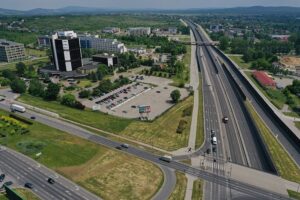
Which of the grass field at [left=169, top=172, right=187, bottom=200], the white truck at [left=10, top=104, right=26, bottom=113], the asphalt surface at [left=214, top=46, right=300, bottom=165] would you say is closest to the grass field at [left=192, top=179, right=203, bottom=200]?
the grass field at [left=169, top=172, right=187, bottom=200]

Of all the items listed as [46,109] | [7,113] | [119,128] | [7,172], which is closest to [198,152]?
[119,128]

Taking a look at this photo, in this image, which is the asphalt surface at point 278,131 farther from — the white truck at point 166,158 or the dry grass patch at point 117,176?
the dry grass patch at point 117,176

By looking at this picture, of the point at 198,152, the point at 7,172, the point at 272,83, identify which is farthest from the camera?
the point at 272,83

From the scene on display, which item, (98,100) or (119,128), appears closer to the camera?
(119,128)

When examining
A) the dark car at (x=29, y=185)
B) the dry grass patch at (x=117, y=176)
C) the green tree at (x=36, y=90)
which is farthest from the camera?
the green tree at (x=36, y=90)

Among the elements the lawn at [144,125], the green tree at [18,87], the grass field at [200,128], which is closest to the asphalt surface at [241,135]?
the grass field at [200,128]

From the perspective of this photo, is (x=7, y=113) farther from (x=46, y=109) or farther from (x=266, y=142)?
(x=266, y=142)
